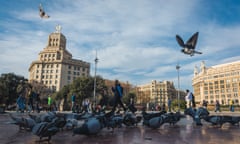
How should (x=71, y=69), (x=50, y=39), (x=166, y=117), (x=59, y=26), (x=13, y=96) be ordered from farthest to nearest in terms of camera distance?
1. (x=59, y=26)
2. (x=50, y=39)
3. (x=71, y=69)
4. (x=13, y=96)
5. (x=166, y=117)

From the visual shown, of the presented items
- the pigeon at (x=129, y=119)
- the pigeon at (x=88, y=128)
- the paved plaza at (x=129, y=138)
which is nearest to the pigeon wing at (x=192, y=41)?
the pigeon at (x=129, y=119)

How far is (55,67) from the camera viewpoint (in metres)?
97.3

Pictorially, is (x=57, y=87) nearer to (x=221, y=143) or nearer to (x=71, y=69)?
(x=71, y=69)

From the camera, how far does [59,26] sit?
115 m

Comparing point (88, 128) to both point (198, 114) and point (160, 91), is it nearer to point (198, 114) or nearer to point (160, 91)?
point (198, 114)

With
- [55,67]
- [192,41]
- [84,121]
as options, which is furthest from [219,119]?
[55,67]

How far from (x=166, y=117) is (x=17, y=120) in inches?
222

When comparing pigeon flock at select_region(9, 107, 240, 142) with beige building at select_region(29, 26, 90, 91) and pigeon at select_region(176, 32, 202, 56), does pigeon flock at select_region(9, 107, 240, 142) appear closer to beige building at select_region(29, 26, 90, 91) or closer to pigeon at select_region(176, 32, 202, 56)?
pigeon at select_region(176, 32, 202, 56)

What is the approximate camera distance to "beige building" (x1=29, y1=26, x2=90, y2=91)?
9600 cm

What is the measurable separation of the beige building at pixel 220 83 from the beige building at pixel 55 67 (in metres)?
78.4

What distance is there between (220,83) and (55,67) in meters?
103

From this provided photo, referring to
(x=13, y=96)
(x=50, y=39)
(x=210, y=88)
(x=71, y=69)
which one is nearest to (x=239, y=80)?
(x=210, y=88)

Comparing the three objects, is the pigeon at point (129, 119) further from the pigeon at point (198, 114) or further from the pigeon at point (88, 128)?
the pigeon at point (198, 114)

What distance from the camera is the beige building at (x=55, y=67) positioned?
3780 inches
